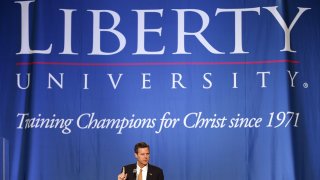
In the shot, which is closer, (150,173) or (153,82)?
(150,173)

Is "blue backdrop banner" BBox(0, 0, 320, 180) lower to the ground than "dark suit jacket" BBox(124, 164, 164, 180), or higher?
higher

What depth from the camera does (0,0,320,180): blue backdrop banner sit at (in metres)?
6.84

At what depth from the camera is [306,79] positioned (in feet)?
22.5

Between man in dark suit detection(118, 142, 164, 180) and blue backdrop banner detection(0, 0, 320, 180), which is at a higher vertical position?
blue backdrop banner detection(0, 0, 320, 180)

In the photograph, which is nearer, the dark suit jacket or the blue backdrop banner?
the dark suit jacket

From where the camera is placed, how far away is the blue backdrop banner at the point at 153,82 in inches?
269

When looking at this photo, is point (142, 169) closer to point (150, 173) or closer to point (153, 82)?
point (150, 173)

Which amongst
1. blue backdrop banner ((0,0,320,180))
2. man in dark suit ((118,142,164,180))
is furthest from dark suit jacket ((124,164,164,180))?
blue backdrop banner ((0,0,320,180))

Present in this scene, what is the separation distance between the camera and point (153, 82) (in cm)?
695

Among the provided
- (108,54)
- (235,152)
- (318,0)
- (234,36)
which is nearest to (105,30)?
(108,54)

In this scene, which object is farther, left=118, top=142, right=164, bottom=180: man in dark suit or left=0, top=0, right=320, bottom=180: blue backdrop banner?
left=0, top=0, right=320, bottom=180: blue backdrop banner

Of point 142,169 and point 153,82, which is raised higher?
point 153,82

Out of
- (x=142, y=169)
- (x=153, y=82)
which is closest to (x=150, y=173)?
(x=142, y=169)

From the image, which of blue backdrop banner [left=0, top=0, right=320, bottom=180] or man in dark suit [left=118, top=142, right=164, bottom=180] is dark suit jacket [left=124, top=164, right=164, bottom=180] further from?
blue backdrop banner [left=0, top=0, right=320, bottom=180]
